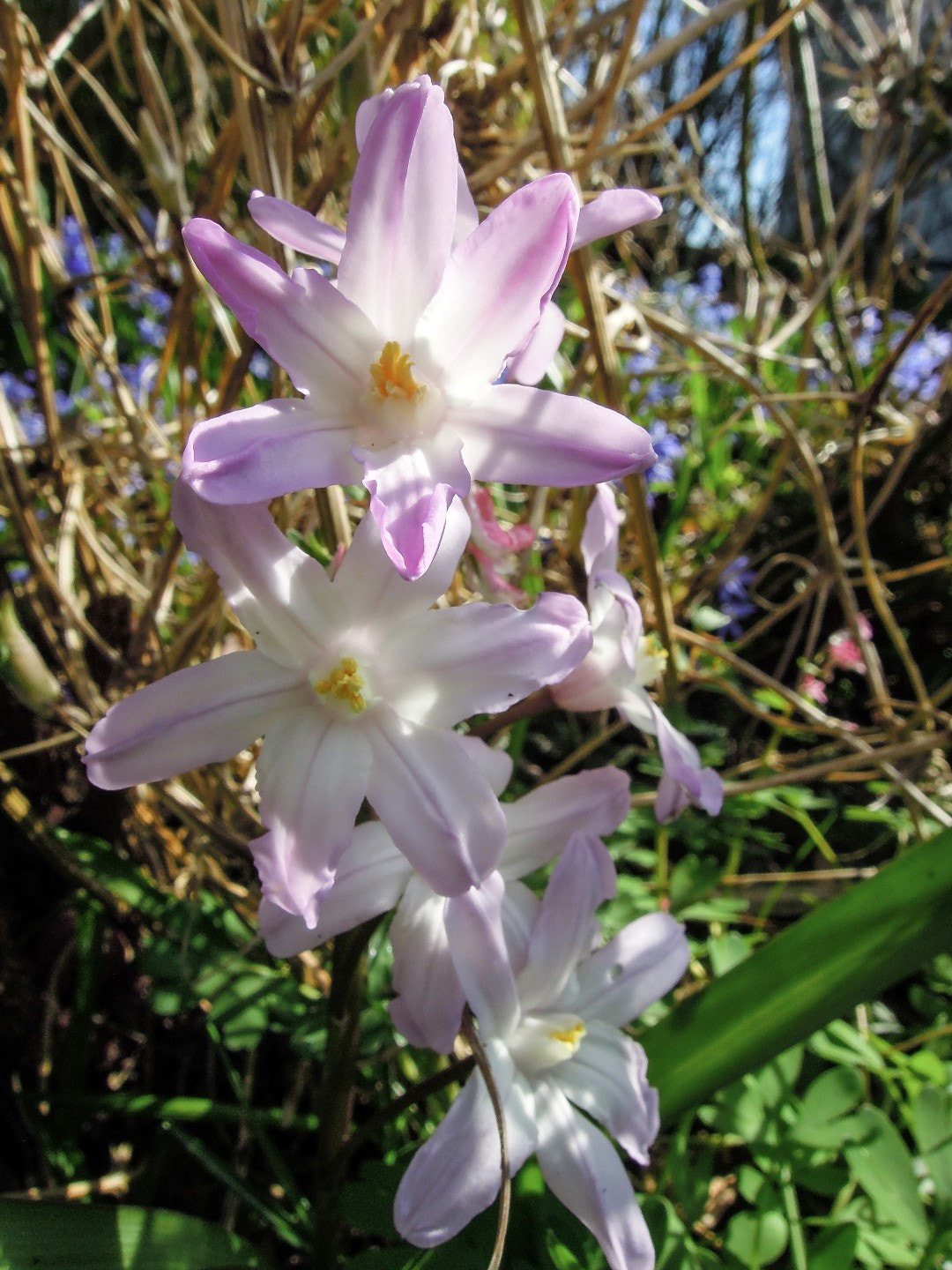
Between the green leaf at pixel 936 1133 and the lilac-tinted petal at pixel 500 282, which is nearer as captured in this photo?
the lilac-tinted petal at pixel 500 282

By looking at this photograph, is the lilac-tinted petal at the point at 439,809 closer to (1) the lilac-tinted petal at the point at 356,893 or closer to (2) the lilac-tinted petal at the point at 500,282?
(1) the lilac-tinted petal at the point at 356,893

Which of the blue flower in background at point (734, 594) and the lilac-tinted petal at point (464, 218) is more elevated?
the lilac-tinted petal at point (464, 218)

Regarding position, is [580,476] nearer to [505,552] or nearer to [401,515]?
[401,515]

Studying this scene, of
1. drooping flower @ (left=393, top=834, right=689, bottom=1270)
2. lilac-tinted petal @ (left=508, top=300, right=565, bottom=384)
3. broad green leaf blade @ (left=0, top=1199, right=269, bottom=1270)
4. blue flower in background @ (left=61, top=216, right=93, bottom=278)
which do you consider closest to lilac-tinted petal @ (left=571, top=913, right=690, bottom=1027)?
drooping flower @ (left=393, top=834, right=689, bottom=1270)

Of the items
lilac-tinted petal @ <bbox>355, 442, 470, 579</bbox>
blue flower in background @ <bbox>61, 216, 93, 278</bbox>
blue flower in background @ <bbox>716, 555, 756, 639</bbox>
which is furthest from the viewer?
blue flower in background @ <bbox>61, 216, 93, 278</bbox>

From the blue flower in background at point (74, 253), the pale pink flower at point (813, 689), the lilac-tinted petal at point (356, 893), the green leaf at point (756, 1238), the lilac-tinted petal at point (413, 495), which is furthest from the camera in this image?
the blue flower in background at point (74, 253)

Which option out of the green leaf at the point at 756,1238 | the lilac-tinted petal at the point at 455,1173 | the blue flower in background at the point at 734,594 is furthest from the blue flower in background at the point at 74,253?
the green leaf at the point at 756,1238

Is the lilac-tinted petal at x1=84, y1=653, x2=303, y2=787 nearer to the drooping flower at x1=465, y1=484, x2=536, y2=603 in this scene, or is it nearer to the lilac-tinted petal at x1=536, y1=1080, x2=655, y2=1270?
the drooping flower at x1=465, y1=484, x2=536, y2=603

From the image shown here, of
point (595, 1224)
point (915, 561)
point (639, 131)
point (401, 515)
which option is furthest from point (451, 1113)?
point (915, 561)
